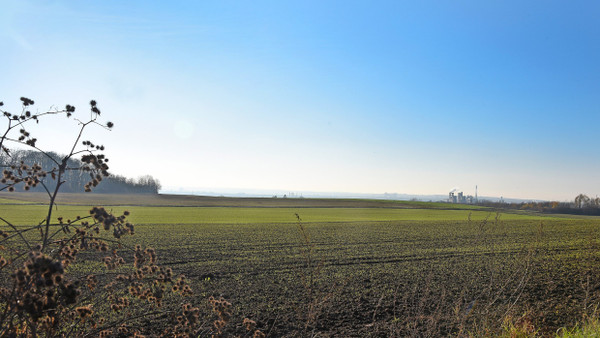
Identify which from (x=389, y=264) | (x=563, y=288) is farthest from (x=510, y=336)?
(x=389, y=264)

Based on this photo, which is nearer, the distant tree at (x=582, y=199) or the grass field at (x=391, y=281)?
the grass field at (x=391, y=281)

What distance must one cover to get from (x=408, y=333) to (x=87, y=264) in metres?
12.5

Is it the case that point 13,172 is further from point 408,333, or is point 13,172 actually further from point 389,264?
point 389,264

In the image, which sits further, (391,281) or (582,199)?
(582,199)

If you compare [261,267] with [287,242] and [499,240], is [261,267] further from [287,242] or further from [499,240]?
[499,240]

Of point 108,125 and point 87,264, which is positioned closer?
point 108,125

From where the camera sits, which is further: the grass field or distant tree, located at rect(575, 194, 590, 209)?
distant tree, located at rect(575, 194, 590, 209)

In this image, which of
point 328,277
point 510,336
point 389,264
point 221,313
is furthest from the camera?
point 389,264

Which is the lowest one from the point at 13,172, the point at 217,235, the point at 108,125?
the point at 217,235

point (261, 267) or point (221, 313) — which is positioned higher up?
point (221, 313)

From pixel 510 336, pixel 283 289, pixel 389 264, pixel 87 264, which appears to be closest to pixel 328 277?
pixel 283 289

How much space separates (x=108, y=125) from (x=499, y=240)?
85.8 feet

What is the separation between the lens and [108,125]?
298 centimetres

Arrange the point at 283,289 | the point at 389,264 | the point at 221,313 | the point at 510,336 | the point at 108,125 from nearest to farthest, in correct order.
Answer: the point at 108,125
the point at 221,313
the point at 510,336
the point at 283,289
the point at 389,264
